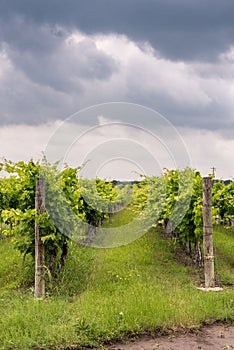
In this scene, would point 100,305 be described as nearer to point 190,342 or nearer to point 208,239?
point 190,342

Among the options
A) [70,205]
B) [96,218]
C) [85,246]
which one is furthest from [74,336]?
[96,218]

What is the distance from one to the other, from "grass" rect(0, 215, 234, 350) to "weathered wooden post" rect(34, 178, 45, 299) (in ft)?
0.73

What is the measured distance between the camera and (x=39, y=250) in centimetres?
741

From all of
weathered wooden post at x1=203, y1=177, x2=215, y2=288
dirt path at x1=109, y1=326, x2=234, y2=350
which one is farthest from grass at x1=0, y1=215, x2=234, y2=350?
weathered wooden post at x1=203, y1=177, x2=215, y2=288

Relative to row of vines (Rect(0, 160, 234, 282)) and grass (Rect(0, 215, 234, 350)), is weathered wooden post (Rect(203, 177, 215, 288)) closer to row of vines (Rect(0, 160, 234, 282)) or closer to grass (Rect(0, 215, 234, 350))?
grass (Rect(0, 215, 234, 350))

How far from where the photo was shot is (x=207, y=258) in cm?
818

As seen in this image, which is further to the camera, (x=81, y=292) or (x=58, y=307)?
(x=81, y=292)

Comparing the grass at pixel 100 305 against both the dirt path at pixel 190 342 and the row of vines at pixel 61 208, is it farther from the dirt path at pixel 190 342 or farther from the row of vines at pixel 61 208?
the row of vines at pixel 61 208

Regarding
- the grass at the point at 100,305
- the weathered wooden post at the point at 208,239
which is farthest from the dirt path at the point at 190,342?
the weathered wooden post at the point at 208,239

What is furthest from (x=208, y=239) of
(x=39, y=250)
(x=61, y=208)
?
(x=39, y=250)

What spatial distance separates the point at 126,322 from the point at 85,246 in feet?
21.6

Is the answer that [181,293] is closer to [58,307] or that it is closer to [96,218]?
[58,307]

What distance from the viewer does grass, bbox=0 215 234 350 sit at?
5207 millimetres

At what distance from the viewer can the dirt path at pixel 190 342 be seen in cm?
508
